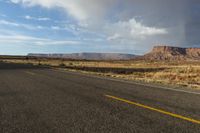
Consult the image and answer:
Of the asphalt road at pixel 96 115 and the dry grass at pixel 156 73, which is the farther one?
the dry grass at pixel 156 73

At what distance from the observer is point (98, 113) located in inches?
240

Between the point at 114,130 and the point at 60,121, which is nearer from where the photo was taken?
the point at 114,130

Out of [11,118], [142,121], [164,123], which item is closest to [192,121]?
[164,123]

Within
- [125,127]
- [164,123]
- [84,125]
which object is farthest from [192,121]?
[84,125]

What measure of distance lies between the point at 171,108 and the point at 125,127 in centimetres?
244

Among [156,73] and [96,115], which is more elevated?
[96,115]

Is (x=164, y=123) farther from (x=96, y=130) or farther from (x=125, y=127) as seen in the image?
(x=96, y=130)

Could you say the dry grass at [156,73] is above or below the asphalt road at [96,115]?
below

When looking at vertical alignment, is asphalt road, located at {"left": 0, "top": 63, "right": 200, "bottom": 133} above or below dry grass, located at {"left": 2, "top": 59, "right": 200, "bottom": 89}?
above

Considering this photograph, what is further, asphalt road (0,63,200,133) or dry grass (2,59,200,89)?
dry grass (2,59,200,89)

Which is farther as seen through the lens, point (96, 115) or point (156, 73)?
point (156, 73)

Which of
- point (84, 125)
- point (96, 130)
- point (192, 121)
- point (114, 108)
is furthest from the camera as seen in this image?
point (114, 108)

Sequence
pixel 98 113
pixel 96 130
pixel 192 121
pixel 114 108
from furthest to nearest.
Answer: pixel 114 108 < pixel 98 113 < pixel 192 121 < pixel 96 130

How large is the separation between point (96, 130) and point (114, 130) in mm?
377
